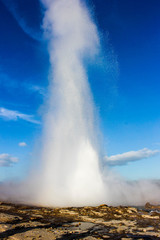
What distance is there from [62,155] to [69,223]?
2372 centimetres

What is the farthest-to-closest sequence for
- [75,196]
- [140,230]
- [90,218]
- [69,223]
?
[75,196], [90,218], [69,223], [140,230]

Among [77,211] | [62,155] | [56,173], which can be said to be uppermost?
[62,155]

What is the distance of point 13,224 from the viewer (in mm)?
16375

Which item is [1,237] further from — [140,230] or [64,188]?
[64,188]

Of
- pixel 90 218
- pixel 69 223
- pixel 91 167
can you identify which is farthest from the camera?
pixel 91 167

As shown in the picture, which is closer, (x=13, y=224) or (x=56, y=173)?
(x=13, y=224)

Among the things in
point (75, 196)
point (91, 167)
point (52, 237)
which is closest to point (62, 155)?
point (91, 167)

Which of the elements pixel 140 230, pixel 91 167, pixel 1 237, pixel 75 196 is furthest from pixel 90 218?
pixel 91 167

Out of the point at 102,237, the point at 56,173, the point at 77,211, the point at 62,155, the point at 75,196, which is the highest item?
the point at 62,155

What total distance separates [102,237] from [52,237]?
3544 mm

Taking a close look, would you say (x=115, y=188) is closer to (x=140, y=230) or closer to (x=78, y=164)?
(x=78, y=164)

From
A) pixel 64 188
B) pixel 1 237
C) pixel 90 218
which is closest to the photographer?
pixel 1 237

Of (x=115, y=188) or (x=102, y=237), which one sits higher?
(x=115, y=188)

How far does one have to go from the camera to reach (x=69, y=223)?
1772 centimetres
